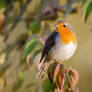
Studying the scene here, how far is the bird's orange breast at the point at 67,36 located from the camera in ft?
8.29

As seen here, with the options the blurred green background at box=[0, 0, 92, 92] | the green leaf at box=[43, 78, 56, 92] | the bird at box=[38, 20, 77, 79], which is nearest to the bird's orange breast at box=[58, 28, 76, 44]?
the bird at box=[38, 20, 77, 79]

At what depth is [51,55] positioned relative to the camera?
2516mm

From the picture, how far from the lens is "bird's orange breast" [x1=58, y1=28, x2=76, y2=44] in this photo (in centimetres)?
253

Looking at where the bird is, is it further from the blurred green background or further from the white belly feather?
the blurred green background

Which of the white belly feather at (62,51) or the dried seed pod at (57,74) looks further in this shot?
the white belly feather at (62,51)

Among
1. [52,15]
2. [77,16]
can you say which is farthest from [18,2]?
[77,16]

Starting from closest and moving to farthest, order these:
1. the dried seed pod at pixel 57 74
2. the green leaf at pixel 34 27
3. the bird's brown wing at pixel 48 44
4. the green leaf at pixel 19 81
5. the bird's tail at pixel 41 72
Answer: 1. the dried seed pod at pixel 57 74
2. the bird's tail at pixel 41 72
3. the bird's brown wing at pixel 48 44
4. the green leaf at pixel 19 81
5. the green leaf at pixel 34 27

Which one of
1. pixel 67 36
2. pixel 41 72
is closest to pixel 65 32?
pixel 67 36

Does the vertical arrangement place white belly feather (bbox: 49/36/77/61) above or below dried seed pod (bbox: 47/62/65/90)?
above

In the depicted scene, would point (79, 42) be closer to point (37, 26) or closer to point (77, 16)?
point (77, 16)

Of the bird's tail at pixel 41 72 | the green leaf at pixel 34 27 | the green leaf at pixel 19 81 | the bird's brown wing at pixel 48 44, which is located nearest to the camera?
the bird's tail at pixel 41 72

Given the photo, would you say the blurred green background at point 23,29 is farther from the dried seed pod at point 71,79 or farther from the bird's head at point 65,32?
the dried seed pod at point 71,79

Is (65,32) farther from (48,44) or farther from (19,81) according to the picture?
(19,81)

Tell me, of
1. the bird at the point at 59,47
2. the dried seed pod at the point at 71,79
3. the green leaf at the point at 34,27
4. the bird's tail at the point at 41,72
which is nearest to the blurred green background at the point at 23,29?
the green leaf at the point at 34,27
